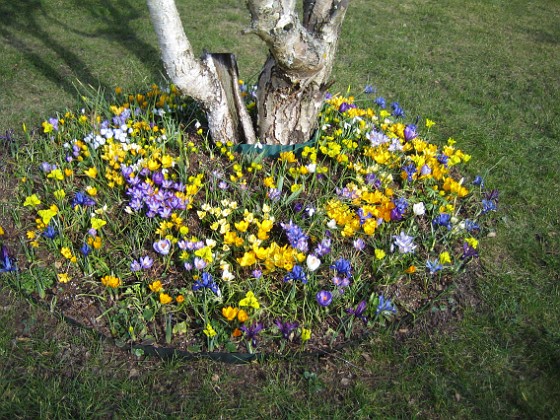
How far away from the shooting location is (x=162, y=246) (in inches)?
103

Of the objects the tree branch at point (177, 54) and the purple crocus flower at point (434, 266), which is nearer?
the purple crocus flower at point (434, 266)

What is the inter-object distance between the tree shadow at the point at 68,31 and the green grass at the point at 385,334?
3cm

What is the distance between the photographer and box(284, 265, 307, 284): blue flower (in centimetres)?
250

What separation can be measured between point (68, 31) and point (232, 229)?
173 inches

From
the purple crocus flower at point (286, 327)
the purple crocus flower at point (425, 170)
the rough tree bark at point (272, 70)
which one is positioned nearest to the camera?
the purple crocus flower at point (286, 327)

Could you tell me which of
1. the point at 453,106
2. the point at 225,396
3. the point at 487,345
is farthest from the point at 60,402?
A: the point at 453,106

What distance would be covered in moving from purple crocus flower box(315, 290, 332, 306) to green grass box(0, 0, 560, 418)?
27cm

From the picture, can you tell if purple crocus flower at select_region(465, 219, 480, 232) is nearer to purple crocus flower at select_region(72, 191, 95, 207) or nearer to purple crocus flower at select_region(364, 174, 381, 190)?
purple crocus flower at select_region(364, 174, 381, 190)

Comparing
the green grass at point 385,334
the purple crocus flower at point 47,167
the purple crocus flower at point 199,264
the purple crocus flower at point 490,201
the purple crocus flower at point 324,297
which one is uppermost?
the purple crocus flower at point 47,167

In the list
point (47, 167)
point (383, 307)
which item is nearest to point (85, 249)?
point (47, 167)

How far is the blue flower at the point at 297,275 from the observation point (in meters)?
2.50

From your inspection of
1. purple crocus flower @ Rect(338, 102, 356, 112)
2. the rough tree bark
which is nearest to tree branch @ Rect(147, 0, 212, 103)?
the rough tree bark

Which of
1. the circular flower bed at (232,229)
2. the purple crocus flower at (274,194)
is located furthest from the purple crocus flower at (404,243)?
the purple crocus flower at (274,194)

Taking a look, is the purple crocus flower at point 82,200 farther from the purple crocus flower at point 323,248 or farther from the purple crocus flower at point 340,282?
the purple crocus flower at point 340,282
